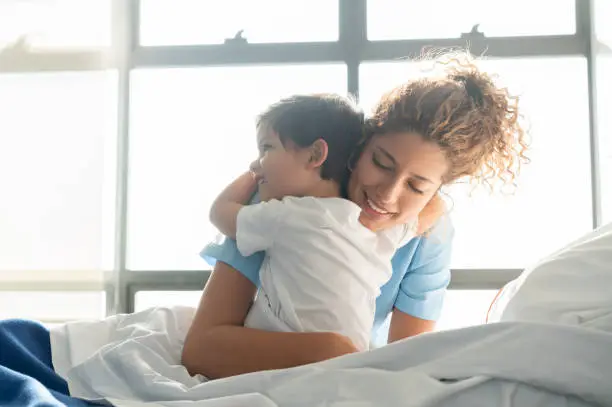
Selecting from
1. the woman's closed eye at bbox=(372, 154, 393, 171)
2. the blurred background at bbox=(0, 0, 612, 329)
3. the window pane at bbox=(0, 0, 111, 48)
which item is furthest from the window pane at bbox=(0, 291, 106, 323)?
the woman's closed eye at bbox=(372, 154, 393, 171)

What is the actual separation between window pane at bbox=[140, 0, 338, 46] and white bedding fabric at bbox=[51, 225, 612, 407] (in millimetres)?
1698

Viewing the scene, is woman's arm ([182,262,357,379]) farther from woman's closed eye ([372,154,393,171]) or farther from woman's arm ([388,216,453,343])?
woman's arm ([388,216,453,343])

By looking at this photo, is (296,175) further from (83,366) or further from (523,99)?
(523,99)

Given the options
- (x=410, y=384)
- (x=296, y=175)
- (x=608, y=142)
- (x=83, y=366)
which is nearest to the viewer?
(x=410, y=384)

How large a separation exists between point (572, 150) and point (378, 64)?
811 mm

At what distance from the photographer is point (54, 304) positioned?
2.50 m

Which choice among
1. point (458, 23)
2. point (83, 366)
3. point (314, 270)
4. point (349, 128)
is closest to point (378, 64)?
point (458, 23)

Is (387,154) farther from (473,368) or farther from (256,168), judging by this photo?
(473,368)

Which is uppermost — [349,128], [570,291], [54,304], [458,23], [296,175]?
[458,23]

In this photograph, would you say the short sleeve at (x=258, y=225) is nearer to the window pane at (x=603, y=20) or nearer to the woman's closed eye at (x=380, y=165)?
the woman's closed eye at (x=380, y=165)

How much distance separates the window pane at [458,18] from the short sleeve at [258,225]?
1.50m

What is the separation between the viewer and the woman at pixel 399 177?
1.17 metres

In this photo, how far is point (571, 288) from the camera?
1.02 metres

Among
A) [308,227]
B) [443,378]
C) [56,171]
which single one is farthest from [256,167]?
[56,171]
